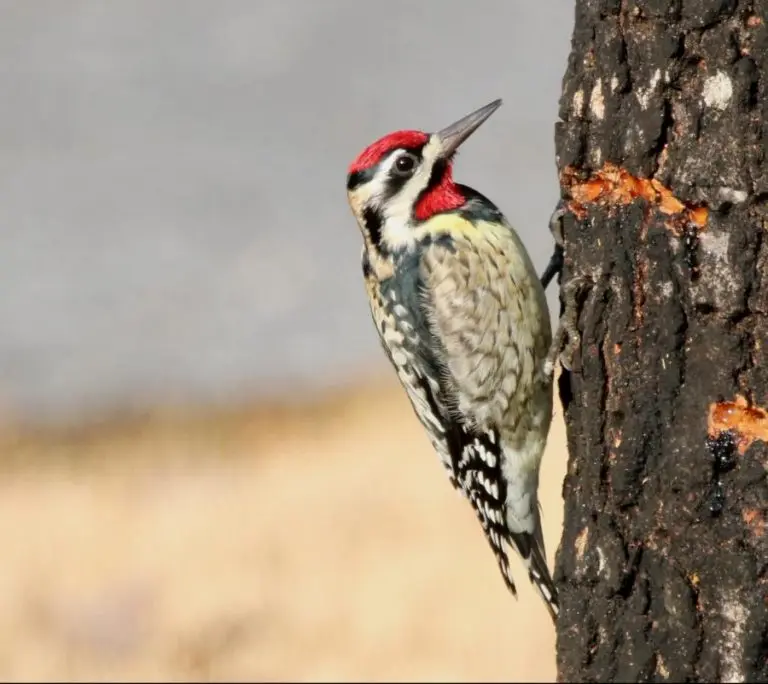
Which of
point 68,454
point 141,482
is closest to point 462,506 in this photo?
point 141,482

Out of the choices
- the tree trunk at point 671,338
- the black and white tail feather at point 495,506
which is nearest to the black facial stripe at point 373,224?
the black and white tail feather at point 495,506

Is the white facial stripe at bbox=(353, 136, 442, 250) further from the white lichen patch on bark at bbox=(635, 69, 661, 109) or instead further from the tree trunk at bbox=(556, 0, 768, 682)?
the white lichen patch on bark at bbox=(635, 69, 661, 109)

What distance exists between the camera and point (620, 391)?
3693mm

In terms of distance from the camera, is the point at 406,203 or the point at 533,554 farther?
the point at 533,554

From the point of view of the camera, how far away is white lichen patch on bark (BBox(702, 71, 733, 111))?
346cm

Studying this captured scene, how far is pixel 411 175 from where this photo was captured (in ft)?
15.5

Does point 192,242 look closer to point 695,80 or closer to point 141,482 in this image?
point 141,482

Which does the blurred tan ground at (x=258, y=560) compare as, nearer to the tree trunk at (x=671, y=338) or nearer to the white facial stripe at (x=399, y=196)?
the white facial stripe at (x=399, y=196)

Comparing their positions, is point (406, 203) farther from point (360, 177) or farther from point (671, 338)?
point (671, 338)

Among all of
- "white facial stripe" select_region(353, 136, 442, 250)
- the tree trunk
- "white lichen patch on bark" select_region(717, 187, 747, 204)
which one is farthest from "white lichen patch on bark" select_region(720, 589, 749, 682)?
"white facial stripe" select_region(353, 136, 442, 250)

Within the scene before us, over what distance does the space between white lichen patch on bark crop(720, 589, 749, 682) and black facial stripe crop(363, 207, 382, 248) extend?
1722 mm

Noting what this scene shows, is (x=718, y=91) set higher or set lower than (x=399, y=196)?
lower

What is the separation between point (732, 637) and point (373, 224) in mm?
1807

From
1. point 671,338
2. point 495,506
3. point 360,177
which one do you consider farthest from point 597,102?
point 495,506
